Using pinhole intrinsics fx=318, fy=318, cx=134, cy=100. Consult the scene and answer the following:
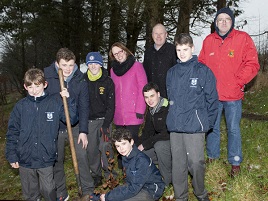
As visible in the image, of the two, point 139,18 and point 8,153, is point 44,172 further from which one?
point 139,18

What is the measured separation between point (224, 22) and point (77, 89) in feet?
7.41

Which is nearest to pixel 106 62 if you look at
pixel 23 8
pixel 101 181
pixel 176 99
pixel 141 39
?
pixel 141 39

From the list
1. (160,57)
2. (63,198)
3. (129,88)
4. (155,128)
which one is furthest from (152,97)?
(63,198)

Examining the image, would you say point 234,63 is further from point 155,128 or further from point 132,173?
point 132,173

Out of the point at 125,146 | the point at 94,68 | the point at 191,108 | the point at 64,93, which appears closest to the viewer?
the point at 191,108

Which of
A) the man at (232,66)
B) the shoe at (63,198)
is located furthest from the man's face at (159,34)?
the shoe at (63,198)

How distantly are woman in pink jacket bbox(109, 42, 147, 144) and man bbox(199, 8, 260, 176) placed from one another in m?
1.14

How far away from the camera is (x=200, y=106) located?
380 cm

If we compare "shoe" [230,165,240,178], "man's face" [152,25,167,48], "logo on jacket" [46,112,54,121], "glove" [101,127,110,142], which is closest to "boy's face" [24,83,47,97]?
"logo on jacket" [46,112,54,121]

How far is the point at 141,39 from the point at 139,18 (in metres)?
7.27

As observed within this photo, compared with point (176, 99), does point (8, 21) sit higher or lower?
higher

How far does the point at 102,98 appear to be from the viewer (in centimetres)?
480

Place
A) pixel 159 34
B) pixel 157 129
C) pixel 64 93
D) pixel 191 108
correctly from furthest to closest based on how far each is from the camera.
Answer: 1. pixel 159 34
2. pixel 157 129
3. pixel 64 93
4. pixel 191 108

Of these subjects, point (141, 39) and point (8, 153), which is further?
point (141, 39)
